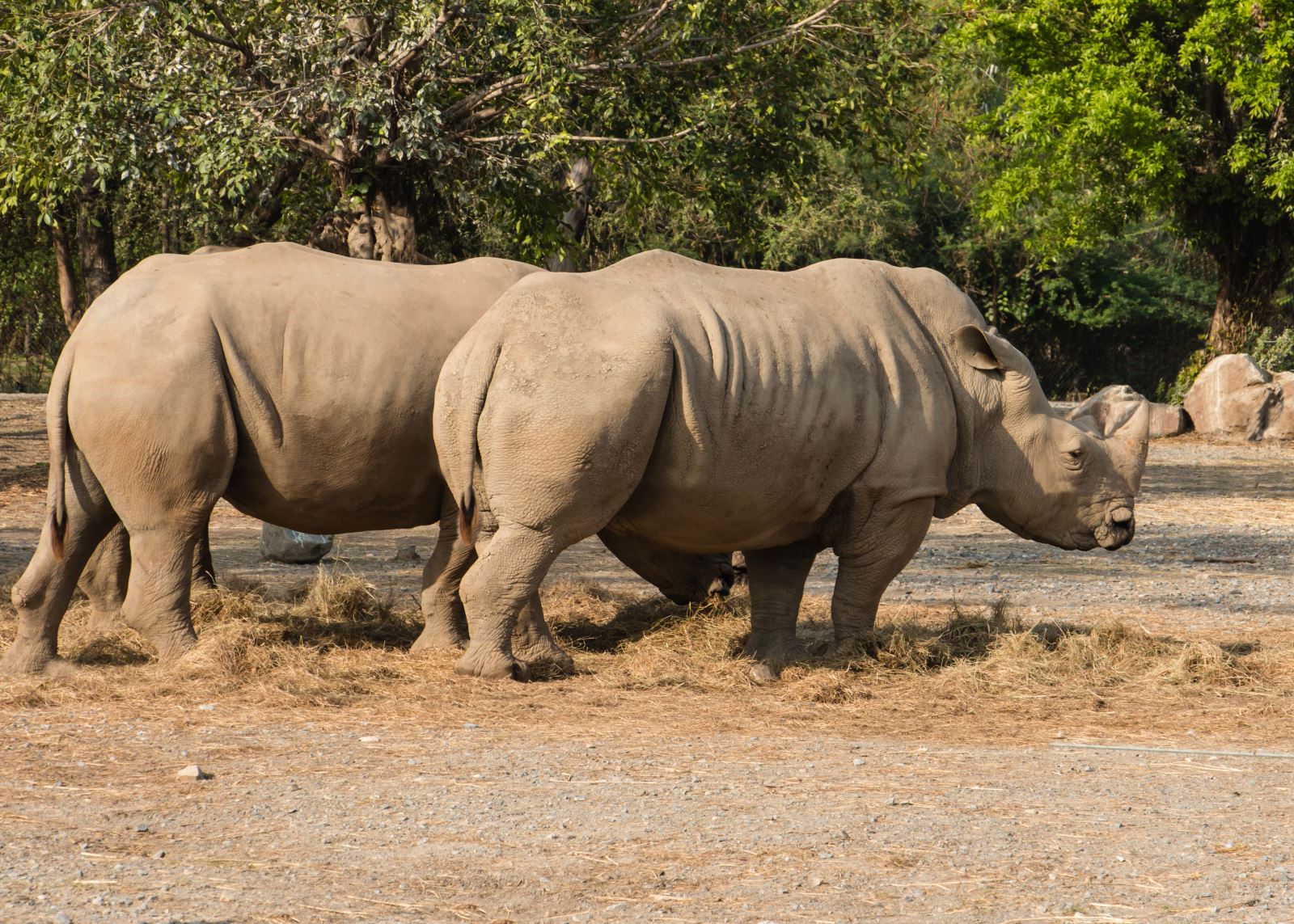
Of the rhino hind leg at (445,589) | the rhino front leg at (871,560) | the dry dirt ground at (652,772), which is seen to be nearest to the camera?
the dry dirt ground at (652,772)

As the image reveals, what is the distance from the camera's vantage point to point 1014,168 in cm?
2791

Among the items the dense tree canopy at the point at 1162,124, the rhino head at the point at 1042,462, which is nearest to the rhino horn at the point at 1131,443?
the rhino head at the point at 1042,462

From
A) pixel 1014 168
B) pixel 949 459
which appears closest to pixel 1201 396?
pixel 1014 168

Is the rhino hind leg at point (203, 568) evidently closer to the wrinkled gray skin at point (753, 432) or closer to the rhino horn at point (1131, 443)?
the wrinkled gray skin at point (753, 432)

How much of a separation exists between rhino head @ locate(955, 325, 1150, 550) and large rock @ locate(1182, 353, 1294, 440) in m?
17.7

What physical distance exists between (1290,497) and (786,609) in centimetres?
1166

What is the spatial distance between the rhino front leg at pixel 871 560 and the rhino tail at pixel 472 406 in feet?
6.12

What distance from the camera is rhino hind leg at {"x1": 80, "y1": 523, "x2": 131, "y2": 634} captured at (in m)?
8.90

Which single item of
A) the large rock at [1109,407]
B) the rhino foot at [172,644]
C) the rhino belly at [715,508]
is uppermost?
the large rock at [1109,407]

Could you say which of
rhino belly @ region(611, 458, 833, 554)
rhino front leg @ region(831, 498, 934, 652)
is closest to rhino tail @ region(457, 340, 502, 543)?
rhino belly @ region(611, 458, 833, 554)

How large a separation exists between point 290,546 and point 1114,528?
599cm

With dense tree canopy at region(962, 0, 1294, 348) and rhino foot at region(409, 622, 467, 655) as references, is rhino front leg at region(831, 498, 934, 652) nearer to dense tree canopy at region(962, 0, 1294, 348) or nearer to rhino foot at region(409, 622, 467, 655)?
rhino foot at region(409, 622, 467, 655)

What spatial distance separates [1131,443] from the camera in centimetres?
892

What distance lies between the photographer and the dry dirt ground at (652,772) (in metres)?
4.59
